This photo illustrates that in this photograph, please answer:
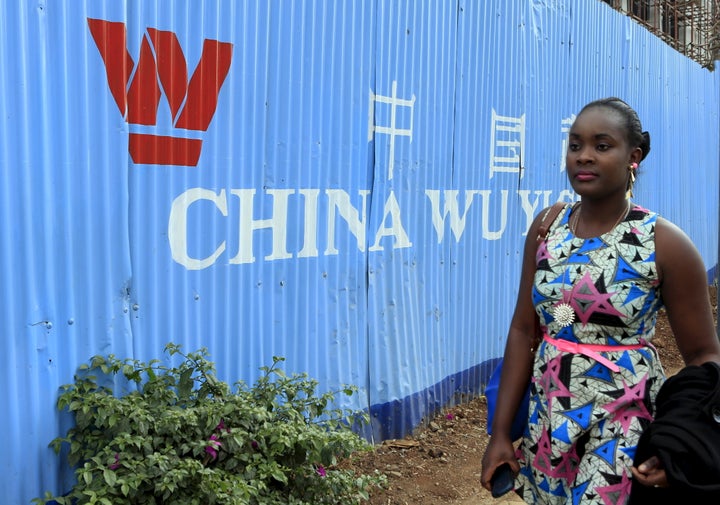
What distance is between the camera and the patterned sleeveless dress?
7.02 ft

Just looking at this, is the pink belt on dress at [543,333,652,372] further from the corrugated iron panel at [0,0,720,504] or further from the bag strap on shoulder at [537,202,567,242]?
the corrugated iron panel at [0,0,720,504]

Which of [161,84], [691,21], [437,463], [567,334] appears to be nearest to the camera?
[567,334]

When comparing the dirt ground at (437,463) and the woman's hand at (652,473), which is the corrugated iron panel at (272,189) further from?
the woman's hand at (652,473)

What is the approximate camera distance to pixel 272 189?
13.2ft

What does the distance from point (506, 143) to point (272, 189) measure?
2.85 metres

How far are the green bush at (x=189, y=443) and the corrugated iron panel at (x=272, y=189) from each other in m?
0.13

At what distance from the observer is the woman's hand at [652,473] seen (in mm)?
2010

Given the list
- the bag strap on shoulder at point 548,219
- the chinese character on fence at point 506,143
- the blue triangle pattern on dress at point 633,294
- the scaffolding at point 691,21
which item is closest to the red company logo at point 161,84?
the bag strap on shoulder at point 548,219

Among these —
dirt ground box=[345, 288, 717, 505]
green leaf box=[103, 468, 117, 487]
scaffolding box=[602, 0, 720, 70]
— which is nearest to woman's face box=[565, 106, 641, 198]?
green leaf box=[103, 468, 117, 487]

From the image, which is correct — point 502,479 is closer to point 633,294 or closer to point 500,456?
point 500,456

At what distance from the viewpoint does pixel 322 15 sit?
14.1ft

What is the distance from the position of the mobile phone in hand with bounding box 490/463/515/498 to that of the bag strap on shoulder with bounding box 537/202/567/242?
674 mm

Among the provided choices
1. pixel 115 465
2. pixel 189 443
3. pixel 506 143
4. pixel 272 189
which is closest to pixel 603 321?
pixel 189 443

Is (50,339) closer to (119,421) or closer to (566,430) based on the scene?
(119,421)
